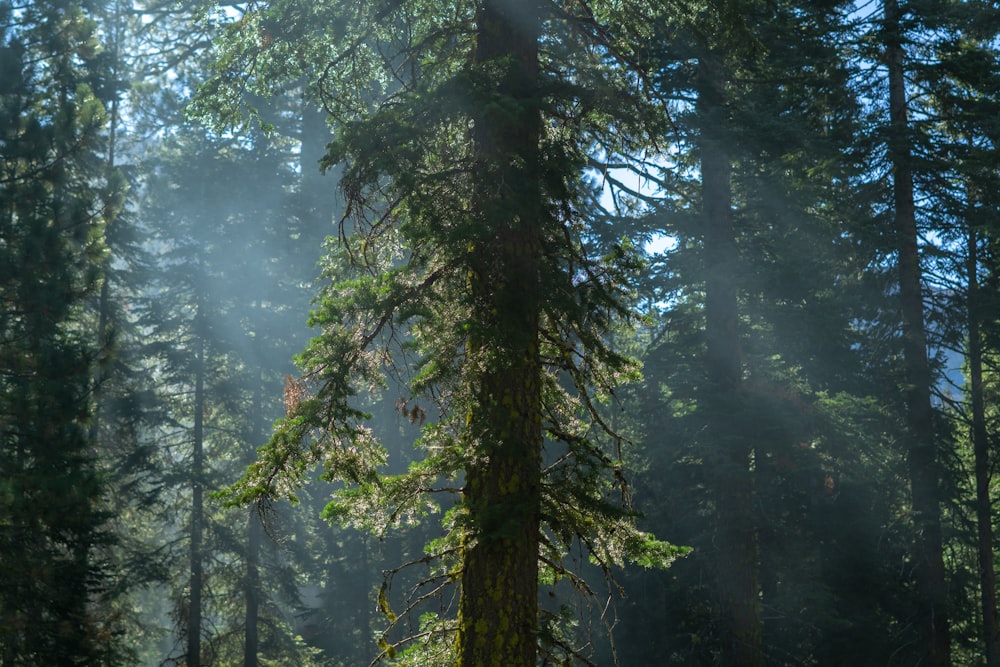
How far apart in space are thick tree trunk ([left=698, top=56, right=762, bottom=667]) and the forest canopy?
2.1 inches

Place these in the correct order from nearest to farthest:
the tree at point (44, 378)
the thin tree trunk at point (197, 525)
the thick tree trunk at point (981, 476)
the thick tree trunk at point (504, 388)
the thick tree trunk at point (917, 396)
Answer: the thick tree trunk at point (504, 388), the tree at point (44, 378), the thick tree trunk at point (917, 396), the thick tree trunk at point (981, 476), the thin tree trunk at point (197, 525)

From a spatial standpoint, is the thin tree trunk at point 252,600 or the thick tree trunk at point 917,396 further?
the thin tree trunk at point 252,600

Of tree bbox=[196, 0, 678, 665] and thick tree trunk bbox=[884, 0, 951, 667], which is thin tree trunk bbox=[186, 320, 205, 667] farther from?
tree bbox=[196, 0, 678, 665]

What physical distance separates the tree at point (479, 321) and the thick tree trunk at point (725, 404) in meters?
7.45

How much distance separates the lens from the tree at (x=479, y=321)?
6.45 meters

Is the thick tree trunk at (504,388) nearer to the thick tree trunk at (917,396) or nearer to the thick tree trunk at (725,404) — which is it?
the thick tree trunk at (725,404)

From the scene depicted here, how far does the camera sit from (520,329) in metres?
6.43

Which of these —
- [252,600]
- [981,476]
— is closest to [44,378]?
[252,600]

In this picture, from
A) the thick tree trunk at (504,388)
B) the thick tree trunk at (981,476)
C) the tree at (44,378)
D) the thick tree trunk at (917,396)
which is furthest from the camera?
the thick tree trunk at (981,476)

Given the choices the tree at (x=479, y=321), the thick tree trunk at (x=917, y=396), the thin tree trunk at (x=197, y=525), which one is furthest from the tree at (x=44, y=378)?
the thick tree trunk at (x=917, y=396)

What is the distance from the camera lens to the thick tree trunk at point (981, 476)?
16.4 metres

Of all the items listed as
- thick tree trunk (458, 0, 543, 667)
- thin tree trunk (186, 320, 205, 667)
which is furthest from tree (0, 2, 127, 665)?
thin tree trunk (186, 320, 205, 667)

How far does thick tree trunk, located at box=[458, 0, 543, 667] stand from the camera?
6.35 meters

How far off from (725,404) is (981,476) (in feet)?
19.6
